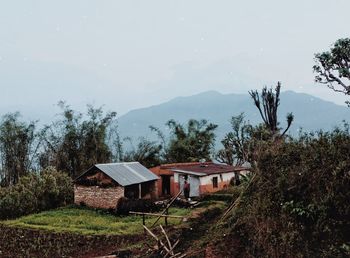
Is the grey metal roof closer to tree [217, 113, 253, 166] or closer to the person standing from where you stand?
the person standing

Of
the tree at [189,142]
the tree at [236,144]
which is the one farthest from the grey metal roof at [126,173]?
the tree at [236,144]

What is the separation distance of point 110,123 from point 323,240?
4091cm

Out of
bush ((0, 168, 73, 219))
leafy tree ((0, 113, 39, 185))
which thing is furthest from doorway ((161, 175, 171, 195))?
leafy tree ((0, 113, 39, 185))

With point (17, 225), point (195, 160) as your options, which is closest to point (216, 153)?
point (195, 160)

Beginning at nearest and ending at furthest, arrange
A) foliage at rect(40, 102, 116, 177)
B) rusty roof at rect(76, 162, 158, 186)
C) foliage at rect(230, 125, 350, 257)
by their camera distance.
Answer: foliage at rect(230, 125, 350, 257) → rusty roof at rect(76, 162, 158, 186) → foliage at rect(40, 102, 116, 177)

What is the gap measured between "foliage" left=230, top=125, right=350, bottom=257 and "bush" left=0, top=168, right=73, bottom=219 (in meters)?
18.9

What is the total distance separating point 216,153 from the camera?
49.4 meters

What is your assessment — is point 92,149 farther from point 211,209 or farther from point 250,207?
point 250,207

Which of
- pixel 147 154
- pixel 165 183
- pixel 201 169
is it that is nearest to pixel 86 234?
pixel 201 169

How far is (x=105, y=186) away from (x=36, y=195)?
5.13 metres

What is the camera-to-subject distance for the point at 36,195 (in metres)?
29.0

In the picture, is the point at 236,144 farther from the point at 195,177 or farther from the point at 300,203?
the point at 300,203

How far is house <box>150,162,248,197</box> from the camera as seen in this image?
3291 cm

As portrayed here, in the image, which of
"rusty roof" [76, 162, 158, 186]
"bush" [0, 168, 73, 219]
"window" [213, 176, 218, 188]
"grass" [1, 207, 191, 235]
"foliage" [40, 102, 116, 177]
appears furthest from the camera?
"foliage" [40, 102, 116, 177]
